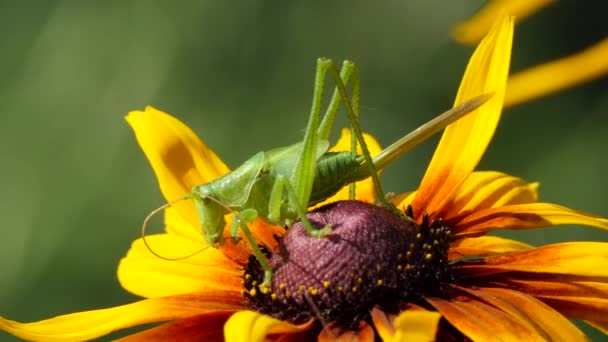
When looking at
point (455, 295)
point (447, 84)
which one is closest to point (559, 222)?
point (455, 295)

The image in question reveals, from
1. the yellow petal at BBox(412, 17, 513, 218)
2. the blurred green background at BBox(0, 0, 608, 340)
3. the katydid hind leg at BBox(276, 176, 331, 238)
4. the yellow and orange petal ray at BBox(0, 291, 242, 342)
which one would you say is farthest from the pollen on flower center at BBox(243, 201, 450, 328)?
the blurred green background at BBox(0, 0, 608, 340)

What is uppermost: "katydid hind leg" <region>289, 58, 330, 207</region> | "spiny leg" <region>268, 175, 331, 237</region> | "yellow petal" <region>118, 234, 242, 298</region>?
"katydid hind leg" <region>289, 58, 330, 207</region>

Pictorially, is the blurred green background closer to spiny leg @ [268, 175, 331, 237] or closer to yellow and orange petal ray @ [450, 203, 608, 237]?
yellow and orange petal ray @ [450, 203, 608, 237]

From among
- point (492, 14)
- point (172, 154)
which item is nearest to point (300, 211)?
point (172, 154)

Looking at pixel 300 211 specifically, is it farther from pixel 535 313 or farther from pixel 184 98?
pixel 184 98

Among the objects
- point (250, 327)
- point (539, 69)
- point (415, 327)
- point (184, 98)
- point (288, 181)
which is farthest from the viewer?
point (184, 98)

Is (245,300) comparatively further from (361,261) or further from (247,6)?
(247,6)

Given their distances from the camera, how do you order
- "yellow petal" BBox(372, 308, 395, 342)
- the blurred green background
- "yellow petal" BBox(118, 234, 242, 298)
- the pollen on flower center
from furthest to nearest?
the blurred green background
"yellow petal" BBox(118, 234, 242, 298)
the pollen on flower center
"yellow petal" BBox(372, 308, 395, 342)

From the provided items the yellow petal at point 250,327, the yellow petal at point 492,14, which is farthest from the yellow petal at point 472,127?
the yellow petal at point 250,327
